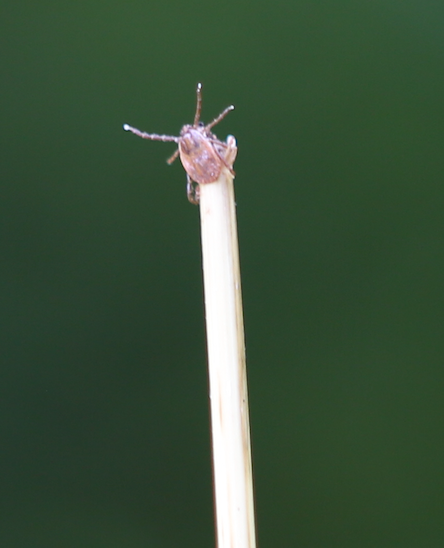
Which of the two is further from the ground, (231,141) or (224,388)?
(231,141)

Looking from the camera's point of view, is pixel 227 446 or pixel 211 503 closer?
pixel 227 446

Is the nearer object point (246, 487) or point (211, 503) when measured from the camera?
point (246, 487)

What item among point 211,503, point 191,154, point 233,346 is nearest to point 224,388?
point 233,346

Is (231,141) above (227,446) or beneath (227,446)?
above

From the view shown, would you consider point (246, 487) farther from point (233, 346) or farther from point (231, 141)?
point (231, 141)

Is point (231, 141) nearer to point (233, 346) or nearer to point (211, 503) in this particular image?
point (233, 346)

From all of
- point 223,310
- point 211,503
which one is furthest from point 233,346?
point 211,503

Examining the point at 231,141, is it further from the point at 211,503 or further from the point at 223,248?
the point at 211,503

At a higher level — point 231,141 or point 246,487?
point 231,141
